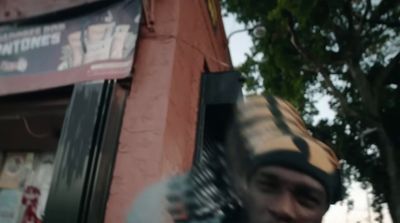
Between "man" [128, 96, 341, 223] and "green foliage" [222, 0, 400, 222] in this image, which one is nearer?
"man" [128, 96, 341, 223]

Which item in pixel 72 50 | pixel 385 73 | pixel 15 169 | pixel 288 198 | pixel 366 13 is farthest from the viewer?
pixel 366 13

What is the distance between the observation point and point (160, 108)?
3.61 meters

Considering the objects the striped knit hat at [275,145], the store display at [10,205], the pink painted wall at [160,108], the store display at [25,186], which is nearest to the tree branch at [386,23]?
the pink painted wall at [160,108]

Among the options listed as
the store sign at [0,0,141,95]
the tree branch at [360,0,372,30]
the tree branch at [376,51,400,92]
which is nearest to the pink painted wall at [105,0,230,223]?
the store sign at [0,0,141,95]

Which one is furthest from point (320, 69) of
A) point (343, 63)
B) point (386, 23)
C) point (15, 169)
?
point (15, 169)

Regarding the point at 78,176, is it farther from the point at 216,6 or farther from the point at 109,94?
the point at 216,6

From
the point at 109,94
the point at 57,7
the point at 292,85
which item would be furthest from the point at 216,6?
the point at 292,85

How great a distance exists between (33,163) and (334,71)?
8700 millimetres

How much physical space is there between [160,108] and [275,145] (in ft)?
8.34

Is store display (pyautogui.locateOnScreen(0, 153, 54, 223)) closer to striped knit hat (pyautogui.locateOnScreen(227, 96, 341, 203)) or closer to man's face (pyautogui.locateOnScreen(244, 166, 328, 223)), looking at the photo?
striped knit hat (pyautogui.locateOnScreen(227, 96, 341, 203))

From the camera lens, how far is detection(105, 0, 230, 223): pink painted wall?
337 cm

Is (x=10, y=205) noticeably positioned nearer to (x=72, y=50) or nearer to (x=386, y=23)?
(x=72, y=50)

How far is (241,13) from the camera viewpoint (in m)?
11.0

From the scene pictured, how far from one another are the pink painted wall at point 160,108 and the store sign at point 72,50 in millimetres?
171
